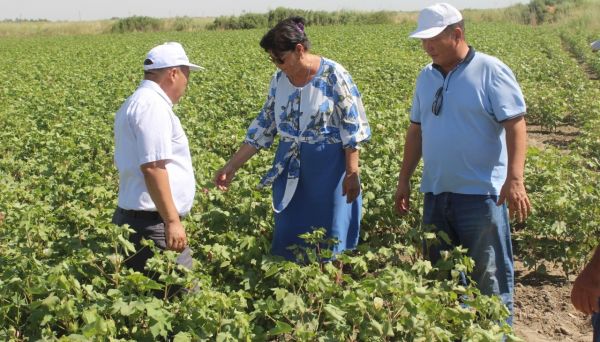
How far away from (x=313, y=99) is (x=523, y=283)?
7.37ft

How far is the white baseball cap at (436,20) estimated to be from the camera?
11.1ft

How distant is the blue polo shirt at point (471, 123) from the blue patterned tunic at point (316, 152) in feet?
1.56

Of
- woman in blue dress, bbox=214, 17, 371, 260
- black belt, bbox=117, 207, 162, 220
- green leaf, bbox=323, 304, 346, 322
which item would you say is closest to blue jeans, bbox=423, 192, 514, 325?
woman in blue dress, bbox=214, 17, 371, 260

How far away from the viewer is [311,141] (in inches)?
155

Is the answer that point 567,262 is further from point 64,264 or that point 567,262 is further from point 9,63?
point 9,63

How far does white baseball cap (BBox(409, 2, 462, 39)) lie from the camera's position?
133 inches

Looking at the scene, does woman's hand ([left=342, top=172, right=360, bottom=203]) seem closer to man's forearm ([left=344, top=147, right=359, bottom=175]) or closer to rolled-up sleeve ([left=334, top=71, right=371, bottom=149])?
man's forearm ([left=344, top=147, right=359, bottom=175])

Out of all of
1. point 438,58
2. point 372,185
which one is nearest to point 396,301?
point 438,58

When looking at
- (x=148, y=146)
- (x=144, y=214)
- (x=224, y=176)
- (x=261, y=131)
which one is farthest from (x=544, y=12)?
(x=148, y=146)

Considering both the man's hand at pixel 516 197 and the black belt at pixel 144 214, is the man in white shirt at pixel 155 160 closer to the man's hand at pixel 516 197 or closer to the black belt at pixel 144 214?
the black belt at pixel 144 214

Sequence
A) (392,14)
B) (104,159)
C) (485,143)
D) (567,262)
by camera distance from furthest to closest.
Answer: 1. (392,14)
2. (104,159)
3. (567,262)
4. (485,143)

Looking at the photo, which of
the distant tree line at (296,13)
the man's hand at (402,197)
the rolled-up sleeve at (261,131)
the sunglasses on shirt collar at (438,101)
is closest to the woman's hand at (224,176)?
the rolled-up sleeve at (261,131)

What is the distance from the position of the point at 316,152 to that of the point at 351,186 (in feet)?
0.90

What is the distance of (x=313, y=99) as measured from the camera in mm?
3881
